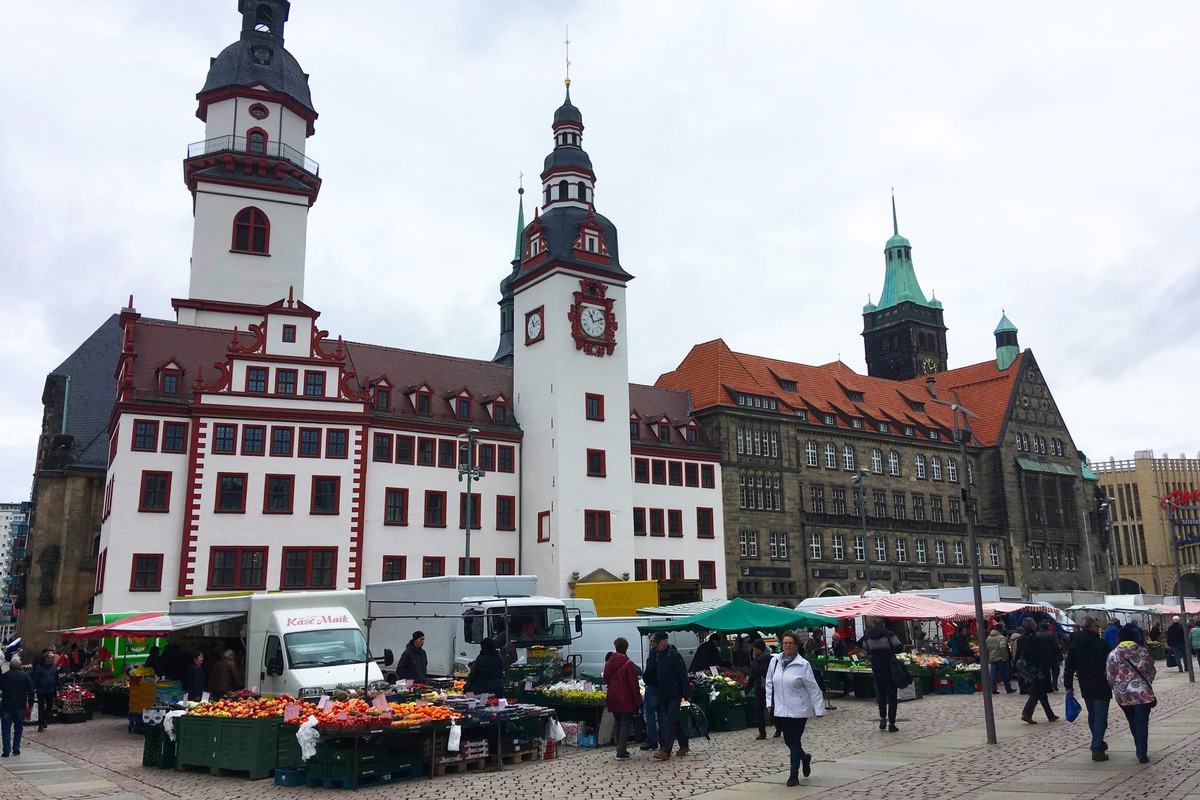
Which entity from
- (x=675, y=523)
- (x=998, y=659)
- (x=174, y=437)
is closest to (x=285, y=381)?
(x=174, y=437)

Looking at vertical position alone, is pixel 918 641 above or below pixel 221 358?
below

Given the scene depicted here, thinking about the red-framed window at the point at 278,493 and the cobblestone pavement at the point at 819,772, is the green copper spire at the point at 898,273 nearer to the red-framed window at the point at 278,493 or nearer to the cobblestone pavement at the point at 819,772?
the red-framed window at the point at 278,493

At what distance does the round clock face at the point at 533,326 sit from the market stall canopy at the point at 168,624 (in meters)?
28.5

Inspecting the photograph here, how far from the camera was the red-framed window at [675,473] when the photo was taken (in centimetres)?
5559

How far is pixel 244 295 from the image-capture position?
5212 centimetres

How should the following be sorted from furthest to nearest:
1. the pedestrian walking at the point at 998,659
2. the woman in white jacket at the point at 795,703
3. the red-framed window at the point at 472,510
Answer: the red-framed window at the point at 472,510
the pedestrian walking at the point at 998,659
the woman in white jacket at the point at 795,703

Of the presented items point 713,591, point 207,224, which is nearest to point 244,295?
point 207,224

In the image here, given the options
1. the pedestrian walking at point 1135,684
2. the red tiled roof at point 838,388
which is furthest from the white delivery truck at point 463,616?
the red tiled roof at point 838,388

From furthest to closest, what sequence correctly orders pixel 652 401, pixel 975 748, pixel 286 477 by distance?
pixel 652 401 < pixel 286 477 < pixel 975 748

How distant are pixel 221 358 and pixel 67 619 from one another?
14.2m

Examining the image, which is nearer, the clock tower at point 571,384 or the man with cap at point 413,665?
the man with cap at point 413,665

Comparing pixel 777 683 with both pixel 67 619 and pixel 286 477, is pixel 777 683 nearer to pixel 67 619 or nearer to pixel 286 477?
pixel 286 477

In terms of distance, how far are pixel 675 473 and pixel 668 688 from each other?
38.8 meters

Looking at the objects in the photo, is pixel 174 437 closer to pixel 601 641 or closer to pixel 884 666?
pixel 601 641
